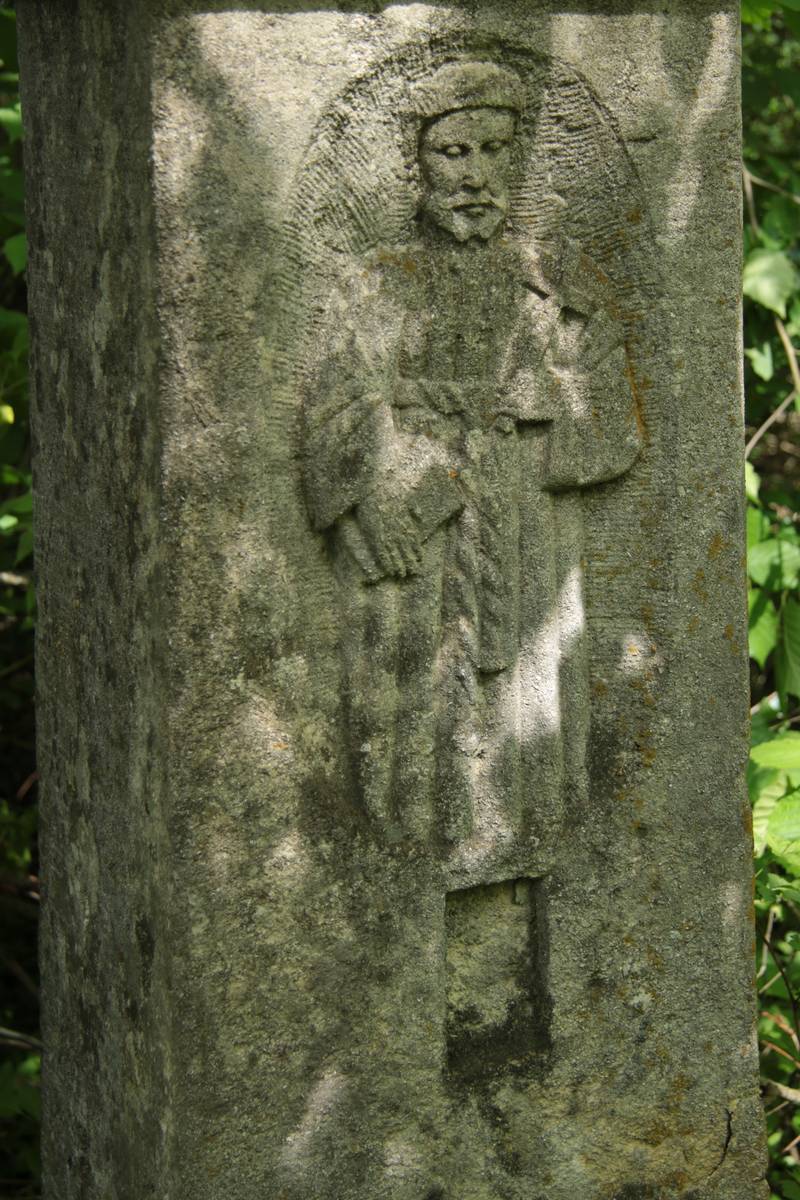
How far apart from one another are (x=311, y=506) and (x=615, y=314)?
66 centimetres

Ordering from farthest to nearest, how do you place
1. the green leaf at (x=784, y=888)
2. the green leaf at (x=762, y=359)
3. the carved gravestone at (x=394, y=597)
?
the green leaf at (x=762, y=359), the green leaf at (x=784, y=888), the carved gravestone at (x=394, y=597)

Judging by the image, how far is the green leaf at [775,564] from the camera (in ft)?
14.7

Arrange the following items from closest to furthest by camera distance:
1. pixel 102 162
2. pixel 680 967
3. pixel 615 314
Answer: pixel 102 162 → pixel 615 314 → pixel 680 967

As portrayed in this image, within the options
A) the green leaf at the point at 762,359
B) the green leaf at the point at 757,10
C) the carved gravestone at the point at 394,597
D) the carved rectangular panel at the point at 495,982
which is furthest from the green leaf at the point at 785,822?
the green leaf at the point at 757,10

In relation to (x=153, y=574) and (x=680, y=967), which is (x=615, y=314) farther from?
(x=680, y=967)

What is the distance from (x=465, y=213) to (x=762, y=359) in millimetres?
1947

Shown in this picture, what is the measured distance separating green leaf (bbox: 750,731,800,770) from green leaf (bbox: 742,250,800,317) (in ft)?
3.95

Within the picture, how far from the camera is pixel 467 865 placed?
122 inches

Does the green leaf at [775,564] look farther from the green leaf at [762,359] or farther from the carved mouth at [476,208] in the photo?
the carved mouth at [476,208]

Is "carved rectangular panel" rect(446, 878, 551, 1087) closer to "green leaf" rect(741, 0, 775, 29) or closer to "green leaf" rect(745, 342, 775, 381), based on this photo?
"green leaf" rect(745, 342, 775, 381)

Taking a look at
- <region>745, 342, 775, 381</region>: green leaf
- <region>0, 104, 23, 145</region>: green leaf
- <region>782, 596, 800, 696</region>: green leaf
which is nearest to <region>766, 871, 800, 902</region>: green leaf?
<region>782, 596, 800, 696</region>: green leaf

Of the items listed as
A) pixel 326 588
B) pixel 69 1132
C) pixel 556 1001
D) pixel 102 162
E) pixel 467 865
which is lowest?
pixel 69 1132

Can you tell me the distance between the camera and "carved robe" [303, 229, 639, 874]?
9.54 feet

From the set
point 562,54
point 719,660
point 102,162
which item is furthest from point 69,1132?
point 562,54
